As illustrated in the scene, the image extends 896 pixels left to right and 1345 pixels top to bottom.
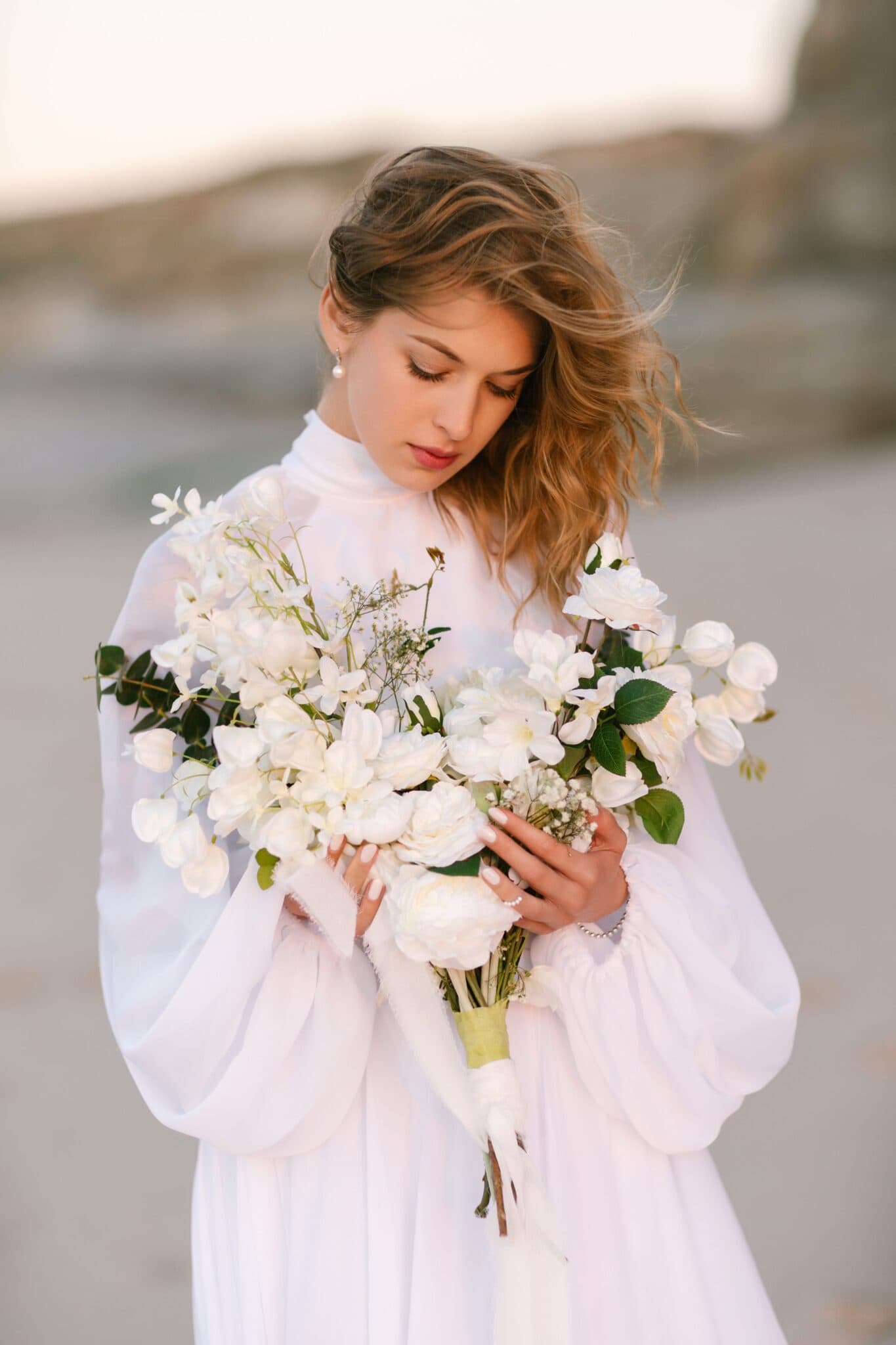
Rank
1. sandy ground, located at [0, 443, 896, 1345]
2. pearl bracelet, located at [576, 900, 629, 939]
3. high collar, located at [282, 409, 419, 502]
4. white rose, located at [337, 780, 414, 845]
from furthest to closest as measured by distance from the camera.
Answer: sandy ground, located at [0, 443, 896, 1345], high collar, located at [282, 409, 419, 502], pearl bracelet, located at [576, 900, 629, 939], white rose, located at [337, 780, 414, 845]

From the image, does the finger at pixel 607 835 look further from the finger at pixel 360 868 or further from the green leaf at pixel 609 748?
the finger at pixel 360 868

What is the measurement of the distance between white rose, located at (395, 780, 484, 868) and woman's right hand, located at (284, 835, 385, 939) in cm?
5

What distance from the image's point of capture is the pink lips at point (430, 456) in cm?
156

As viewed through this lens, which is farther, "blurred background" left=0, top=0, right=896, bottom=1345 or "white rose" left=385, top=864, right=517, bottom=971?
"blurred background" left=0, top=0, right=896, bottom=1345

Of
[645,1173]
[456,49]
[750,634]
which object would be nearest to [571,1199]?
[645,1173]

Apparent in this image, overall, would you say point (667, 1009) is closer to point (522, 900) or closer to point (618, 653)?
point (522, 900)

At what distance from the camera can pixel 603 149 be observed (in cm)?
919

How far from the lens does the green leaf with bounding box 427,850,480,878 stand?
1283mm

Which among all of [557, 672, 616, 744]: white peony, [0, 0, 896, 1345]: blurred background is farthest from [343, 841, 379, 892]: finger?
[0, 0, 896, 1345]: blurred background

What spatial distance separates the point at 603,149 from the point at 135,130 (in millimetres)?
3010

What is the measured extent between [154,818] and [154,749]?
3.3 inches

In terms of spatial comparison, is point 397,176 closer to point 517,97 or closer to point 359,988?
point 359,988

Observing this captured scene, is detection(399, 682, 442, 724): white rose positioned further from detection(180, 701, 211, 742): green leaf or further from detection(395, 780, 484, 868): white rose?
detection(180, 701, 211, 742): green leaf

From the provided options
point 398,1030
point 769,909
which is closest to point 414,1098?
point 398,1030
